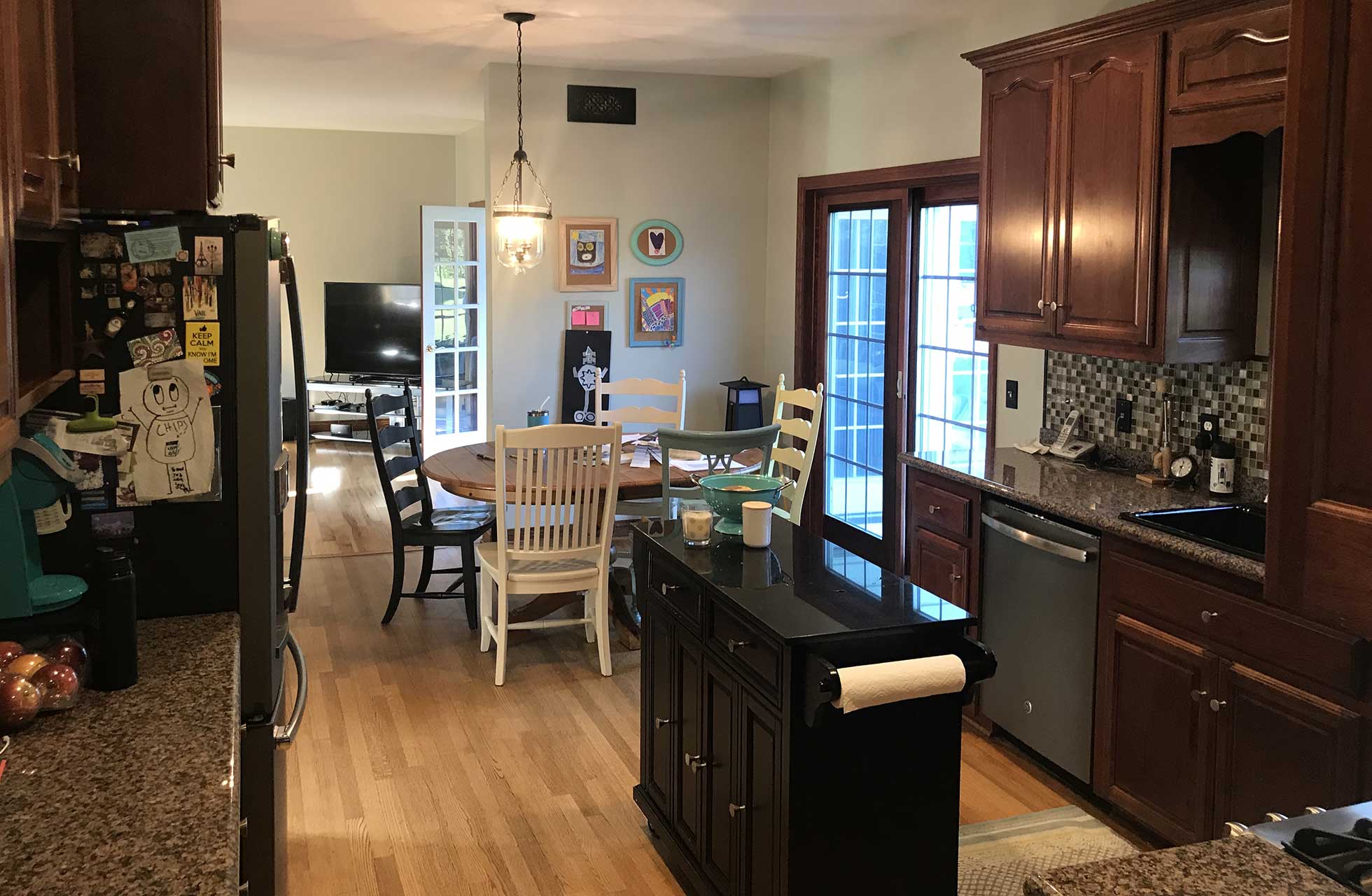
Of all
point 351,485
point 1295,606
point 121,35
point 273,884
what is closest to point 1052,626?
point 273,884

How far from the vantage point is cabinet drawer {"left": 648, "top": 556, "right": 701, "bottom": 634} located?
2.84 m

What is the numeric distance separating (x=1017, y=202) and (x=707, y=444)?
135 centimetres

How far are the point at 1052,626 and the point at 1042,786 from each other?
1.73 feet

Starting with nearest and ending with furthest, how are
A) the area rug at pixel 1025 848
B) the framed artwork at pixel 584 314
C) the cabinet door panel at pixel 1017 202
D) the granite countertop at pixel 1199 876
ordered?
the granite countertop at pixel 1199 876 < the area rug at pixel 1025 848 < the cabinet door panel at pixel 1017 202 < the framed artwork at pixel 584 314

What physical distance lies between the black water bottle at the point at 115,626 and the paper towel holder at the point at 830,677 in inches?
48.4

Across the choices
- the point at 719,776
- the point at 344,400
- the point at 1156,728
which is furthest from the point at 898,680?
the point at 344,400

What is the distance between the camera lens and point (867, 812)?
2.45 meters

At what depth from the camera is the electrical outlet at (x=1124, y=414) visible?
399cm

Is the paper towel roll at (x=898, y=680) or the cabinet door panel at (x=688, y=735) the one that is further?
the cabinet door panel at (x=688, y=735)

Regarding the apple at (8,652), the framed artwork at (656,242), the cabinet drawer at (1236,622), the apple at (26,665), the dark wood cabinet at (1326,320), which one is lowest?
the cabinet drawer at (1236,622)

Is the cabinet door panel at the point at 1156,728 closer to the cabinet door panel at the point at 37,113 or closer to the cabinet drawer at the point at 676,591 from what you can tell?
the cabinet drawer at the point at 676,591

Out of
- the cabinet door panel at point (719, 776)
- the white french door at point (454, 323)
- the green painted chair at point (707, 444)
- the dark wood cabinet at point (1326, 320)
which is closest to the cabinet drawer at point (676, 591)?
the cabinet door panel at point (719, 776)

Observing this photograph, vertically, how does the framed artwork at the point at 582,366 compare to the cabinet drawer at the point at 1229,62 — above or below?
below

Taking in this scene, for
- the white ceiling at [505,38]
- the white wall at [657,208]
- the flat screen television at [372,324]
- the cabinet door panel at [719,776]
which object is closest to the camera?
the cabinet door panel at [719,776]
